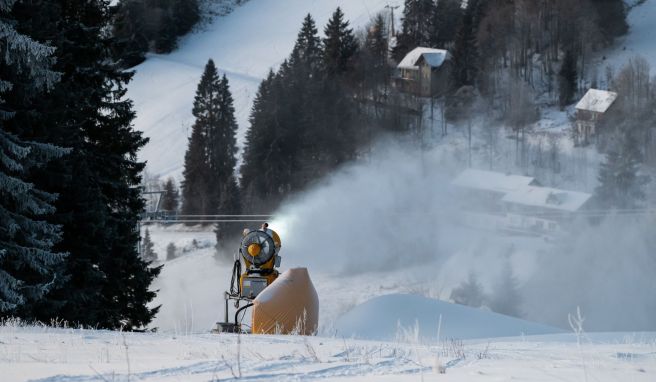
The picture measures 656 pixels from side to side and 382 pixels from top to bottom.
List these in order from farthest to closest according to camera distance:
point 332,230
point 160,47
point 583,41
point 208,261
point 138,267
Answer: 1. point 160,47
2. point 583,41
3. point 332,230
4. point 208,261
5. point 138,267

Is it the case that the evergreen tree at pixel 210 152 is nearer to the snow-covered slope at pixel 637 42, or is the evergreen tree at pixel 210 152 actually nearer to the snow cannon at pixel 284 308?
the snow-covered slope at pixel 637 42

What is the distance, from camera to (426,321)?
54.9 ft

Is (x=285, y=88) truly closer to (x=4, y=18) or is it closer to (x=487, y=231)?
(x=487, y=231)

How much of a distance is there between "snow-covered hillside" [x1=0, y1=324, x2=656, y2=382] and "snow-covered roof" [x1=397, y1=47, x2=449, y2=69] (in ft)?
223

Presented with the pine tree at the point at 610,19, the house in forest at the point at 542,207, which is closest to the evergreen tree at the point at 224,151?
the house in forest at the point at 542,207

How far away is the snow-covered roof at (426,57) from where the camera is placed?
76000mm

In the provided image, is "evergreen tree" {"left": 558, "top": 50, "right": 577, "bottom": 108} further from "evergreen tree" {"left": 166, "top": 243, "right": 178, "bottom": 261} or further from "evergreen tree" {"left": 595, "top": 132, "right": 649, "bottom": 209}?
"evergreen tree" {"left": 166, "top": 243, "right": 178, "bottom": 261}

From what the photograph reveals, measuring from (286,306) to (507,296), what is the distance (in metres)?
40.2

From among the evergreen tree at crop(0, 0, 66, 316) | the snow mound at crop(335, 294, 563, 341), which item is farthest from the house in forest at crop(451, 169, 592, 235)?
the evergreen tree at crop(0, 0, 66, 316)

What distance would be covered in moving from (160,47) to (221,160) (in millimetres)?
30178

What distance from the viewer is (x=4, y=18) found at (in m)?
15.3

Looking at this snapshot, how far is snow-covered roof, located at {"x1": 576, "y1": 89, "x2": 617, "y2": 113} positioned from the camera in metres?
67.2

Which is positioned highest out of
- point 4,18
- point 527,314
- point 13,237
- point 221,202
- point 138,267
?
point 4,18

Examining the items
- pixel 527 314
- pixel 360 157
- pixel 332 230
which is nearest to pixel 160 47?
pixel 360 157
